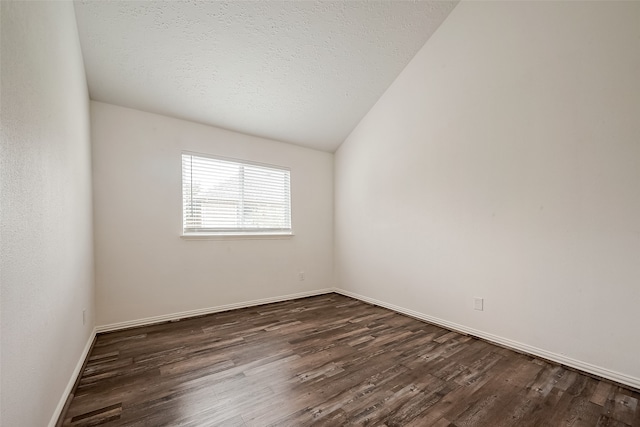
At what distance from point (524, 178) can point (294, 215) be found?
282 centimetres

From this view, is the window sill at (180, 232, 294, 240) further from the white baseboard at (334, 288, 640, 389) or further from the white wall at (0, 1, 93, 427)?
the white baseboard at (334, 288, 640, 389)

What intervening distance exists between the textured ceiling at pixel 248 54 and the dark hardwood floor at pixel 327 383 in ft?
8.16

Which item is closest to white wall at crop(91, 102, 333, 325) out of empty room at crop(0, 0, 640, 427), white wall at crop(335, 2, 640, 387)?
empty room at crop(0, 0, 640, 427)

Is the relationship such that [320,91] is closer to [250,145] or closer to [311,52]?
[311,52]

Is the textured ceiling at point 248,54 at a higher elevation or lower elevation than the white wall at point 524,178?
higher

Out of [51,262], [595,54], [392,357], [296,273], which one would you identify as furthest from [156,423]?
[595,54]

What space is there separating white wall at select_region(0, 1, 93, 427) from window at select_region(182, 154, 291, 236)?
49.4 inches

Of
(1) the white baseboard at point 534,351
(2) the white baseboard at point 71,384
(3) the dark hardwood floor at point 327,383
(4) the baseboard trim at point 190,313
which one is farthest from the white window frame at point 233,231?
(1) the white baseboard at point 534,351

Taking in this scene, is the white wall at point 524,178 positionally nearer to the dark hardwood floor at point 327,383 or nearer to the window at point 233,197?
the dark hardwood floor at point 327,383

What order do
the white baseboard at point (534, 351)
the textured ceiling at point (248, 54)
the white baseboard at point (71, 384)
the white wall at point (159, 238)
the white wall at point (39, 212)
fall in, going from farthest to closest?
1. the white wall at point (159, 238)
2. the textured ceiling at point (248, 54)
3. the white baseboard at point (534, 351)
4. the white baseboard at point (71, 384)
5. the white wall at point (39, 212)

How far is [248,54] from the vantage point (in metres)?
2.68

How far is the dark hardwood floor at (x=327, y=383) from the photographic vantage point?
155cm

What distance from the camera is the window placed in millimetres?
3355

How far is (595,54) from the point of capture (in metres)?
2.04
